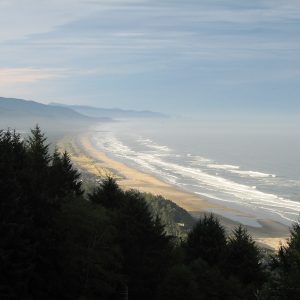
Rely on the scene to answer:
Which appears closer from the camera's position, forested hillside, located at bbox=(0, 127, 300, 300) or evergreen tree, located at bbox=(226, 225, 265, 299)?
forested hillside, located at bbox=(0, 127, 300, 300)

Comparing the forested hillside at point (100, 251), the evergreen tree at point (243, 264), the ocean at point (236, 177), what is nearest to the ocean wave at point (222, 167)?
the ocean at point (236, 177)

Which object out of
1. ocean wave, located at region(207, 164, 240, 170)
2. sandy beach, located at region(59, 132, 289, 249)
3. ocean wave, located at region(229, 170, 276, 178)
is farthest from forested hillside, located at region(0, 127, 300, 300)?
ocean wave, located at region(207, 164, 240, 170)

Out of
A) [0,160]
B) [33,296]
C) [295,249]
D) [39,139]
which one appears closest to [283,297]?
[295,249]

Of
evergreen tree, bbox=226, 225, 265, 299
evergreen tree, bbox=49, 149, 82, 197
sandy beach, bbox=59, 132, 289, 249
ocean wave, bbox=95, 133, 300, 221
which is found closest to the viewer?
evergreen tree, bbox=49, 149, 82, 197

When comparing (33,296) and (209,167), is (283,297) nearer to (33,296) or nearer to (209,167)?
(33,296)

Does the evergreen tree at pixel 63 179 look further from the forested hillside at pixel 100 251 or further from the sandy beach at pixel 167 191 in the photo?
the sandy beach at pixel 167 191

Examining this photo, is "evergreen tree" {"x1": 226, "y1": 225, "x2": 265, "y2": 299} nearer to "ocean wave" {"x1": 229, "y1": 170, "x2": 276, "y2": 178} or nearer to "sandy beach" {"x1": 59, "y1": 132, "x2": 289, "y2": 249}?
"sandy beach" {"x1": 59, "y1": 132, "x2": 289, "y2": 249}

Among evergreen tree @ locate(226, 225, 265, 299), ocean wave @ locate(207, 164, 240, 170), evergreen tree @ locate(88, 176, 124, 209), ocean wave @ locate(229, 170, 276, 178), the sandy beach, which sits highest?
ocean wave @ locate(207, 164, 240, 170)
